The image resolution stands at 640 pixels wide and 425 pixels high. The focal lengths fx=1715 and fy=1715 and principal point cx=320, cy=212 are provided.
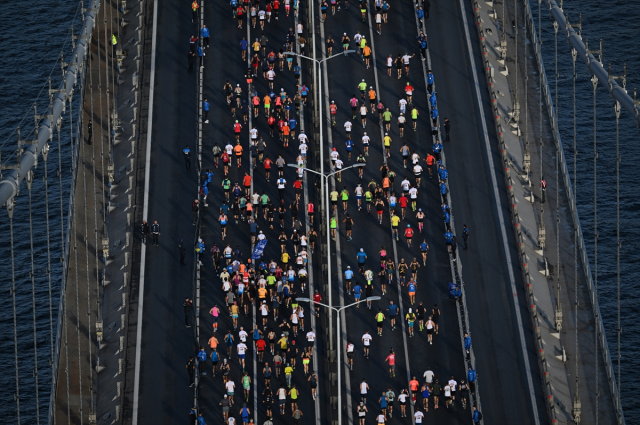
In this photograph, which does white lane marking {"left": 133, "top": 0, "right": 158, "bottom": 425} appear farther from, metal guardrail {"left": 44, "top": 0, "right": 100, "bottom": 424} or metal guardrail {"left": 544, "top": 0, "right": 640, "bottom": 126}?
metal guardrail {"left": 544, "top": 0, "right": 640, "bottom": 126}

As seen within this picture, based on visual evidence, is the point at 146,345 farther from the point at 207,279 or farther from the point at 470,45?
the point at 470,45

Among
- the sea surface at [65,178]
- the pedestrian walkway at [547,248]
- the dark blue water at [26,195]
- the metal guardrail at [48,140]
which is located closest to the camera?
the metal guardrail at [48,140]

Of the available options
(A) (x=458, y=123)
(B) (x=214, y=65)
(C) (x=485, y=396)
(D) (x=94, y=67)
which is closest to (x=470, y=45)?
(A) (x=458, y=123)

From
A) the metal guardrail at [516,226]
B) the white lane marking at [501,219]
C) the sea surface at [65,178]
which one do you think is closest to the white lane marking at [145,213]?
the sea surface at [65,178]

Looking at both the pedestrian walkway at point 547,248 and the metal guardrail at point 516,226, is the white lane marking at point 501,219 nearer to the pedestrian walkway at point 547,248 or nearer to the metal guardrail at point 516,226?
the metal guardrail at point 516,226

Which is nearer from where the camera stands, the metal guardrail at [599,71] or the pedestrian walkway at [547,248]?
the metal guardrail at [599,71]

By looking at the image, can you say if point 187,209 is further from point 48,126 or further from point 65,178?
point 65,178
